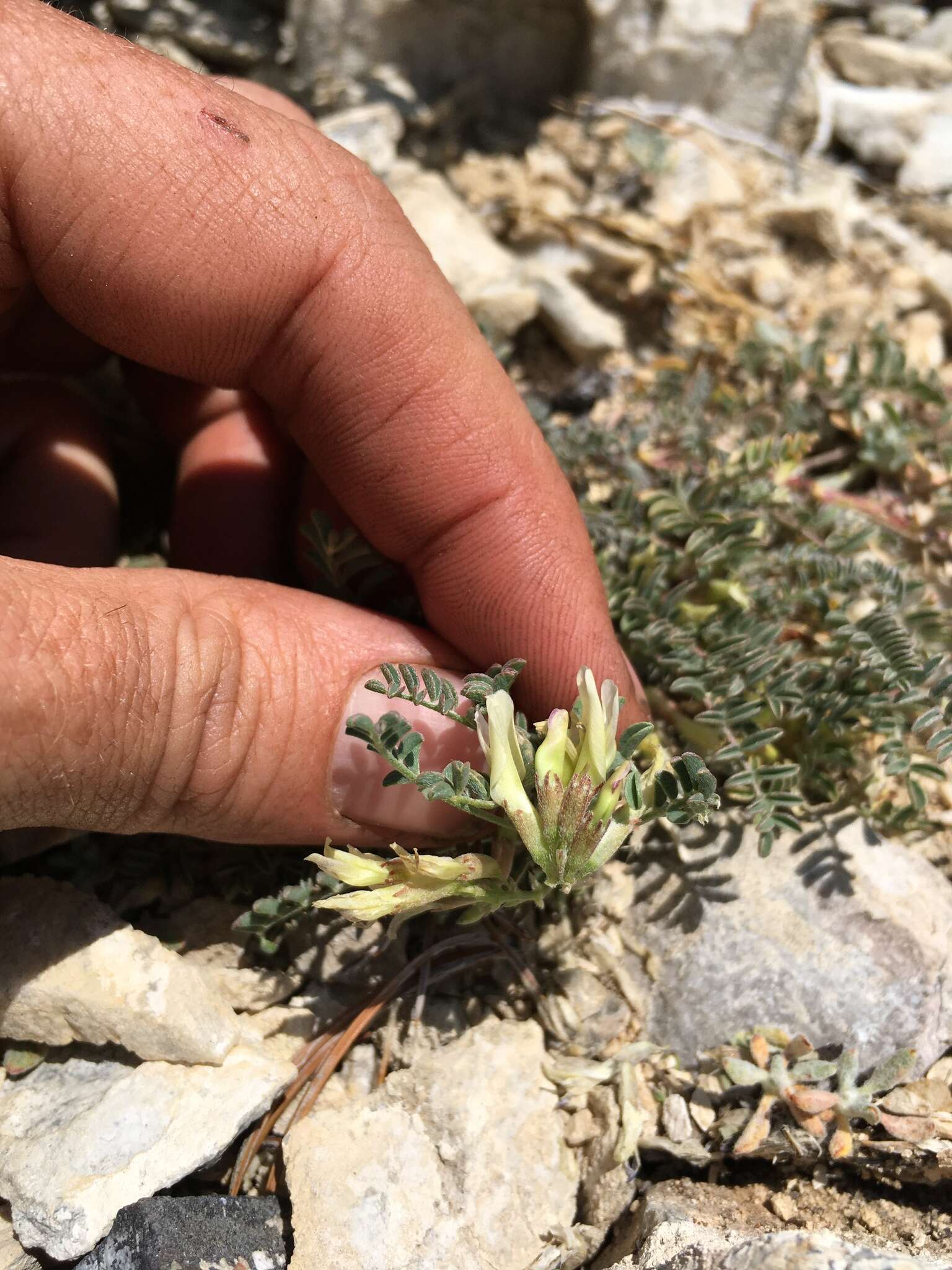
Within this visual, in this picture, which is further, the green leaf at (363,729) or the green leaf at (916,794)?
the green leaf at (916,794)

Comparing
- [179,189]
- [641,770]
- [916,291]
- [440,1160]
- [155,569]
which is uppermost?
[179,189]

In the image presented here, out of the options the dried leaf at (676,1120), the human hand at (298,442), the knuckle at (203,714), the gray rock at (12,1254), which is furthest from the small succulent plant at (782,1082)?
the gray rock at (12,1254)

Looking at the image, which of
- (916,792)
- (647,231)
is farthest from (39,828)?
(647,231)

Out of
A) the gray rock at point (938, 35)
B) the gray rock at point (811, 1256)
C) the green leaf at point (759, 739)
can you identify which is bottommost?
the gray rock at point (811, 1256)

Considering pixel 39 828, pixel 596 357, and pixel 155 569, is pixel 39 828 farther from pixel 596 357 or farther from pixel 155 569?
pixel 596 357

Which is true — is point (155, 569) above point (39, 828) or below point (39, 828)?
above

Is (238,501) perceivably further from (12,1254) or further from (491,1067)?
(12,1254)

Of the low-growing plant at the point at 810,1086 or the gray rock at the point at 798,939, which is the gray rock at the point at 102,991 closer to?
the gray rock at the point at 798,939
